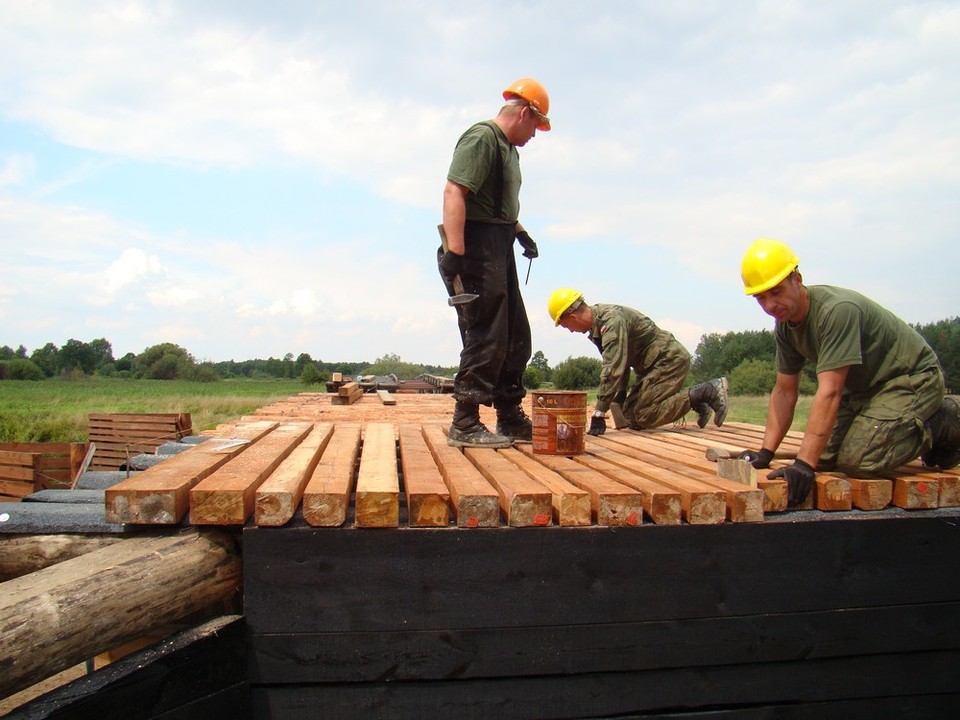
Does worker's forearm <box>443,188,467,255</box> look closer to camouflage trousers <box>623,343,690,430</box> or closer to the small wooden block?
the small wooden block

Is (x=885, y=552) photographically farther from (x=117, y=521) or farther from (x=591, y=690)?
(x=117, y=521)

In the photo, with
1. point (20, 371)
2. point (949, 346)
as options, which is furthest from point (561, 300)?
point (20, 371)

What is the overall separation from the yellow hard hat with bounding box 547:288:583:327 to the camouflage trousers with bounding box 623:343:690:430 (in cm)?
86

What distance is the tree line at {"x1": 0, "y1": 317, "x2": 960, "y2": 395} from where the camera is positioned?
3956cm

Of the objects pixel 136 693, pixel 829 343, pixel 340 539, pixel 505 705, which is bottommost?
pixel 505 705

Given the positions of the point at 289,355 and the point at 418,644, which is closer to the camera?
the point at 418,644

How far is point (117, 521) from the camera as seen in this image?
2.27 m

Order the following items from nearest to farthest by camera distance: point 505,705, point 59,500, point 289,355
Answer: point 505,705 < point 59,500 < point 289,355

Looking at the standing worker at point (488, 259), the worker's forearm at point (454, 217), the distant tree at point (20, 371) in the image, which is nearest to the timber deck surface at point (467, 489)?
the standing worker at point (488, 259)

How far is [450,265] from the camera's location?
143 inches

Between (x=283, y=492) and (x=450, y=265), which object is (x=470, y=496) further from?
(x=450, y=265)

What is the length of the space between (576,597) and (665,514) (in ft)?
1.42

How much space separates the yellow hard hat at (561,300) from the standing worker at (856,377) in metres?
2.10

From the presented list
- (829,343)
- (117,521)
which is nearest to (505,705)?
(117,521)
